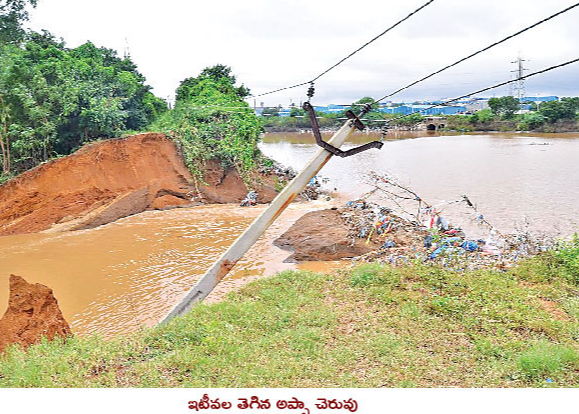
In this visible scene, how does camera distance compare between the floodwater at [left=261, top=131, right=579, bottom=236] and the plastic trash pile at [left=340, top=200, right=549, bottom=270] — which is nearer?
the plastic trash pile at [left=340, top=200, right=549, bottom=270]

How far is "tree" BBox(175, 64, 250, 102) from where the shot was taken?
19548 mm

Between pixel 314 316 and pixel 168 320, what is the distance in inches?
68.9

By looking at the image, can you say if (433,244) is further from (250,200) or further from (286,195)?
(250,200)

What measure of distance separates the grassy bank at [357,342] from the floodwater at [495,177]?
4712mm

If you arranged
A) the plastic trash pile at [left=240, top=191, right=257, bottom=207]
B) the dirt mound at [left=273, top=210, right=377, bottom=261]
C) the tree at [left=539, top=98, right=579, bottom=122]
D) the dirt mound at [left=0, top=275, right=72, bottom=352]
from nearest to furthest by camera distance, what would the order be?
the dirt mound at [left=0, top=275, right=72, bottom=352], the dirt mound at [left=273, top=210, right=377, bottom=261], the plastic trash pile at [left=240, top=191, right=257, bottom=207], the tree at [left=539, top=98, right=579, bottom=122]

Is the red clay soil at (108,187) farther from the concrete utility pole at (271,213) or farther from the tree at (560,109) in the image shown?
the tree at (560,109)

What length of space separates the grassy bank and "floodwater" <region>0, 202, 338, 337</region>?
1.82m

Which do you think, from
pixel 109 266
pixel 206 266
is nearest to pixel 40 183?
pixel 109 266

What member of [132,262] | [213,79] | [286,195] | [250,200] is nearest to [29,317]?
[286,195]

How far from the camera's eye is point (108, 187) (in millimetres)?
13805

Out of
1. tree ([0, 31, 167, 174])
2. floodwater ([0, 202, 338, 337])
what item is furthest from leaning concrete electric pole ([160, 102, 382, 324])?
tree ([0, 31, 167, 174])

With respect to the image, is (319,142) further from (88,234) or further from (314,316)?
(88,234)

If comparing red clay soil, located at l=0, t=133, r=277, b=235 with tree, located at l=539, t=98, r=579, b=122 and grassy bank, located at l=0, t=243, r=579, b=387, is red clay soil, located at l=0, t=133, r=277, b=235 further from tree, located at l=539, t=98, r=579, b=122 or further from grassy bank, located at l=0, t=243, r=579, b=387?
tree, located at l=539, t=98, r=579, b=122

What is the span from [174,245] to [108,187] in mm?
4271
